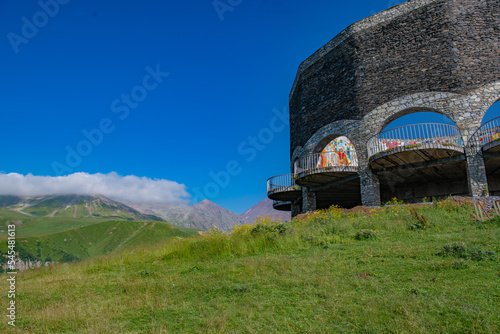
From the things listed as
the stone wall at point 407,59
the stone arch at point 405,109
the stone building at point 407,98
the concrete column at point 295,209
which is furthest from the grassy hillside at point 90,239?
the stone arch at point 405,109

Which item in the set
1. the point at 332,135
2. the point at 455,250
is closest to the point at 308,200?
the point at 332,135

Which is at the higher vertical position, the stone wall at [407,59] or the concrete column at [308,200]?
the stone wall at [407,59]

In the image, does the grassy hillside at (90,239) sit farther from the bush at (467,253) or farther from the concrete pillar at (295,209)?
the bush at (467,253)

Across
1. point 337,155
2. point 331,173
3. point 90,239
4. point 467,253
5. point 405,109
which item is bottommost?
point 467,253

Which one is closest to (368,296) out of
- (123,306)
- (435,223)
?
(123,306)

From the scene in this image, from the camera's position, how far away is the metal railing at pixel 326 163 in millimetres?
19684

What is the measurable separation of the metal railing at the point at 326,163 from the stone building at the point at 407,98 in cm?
8

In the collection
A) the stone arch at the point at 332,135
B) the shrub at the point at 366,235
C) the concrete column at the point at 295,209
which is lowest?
the shrub at the point at 366,235

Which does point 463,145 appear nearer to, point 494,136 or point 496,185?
point 494,136

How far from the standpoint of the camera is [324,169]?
19.5 m

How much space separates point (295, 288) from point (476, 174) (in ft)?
49.9

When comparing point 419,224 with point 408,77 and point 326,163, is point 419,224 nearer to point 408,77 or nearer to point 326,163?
point 408,77

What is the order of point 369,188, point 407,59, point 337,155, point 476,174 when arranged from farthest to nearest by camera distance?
1. point 337,155
2. point 369,188
3. point 407,59
4. point 476,174

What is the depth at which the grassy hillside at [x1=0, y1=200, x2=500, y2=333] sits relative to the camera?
160 inches
